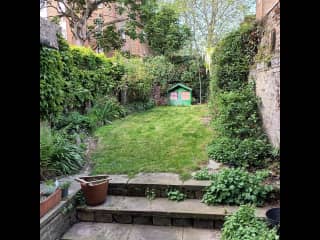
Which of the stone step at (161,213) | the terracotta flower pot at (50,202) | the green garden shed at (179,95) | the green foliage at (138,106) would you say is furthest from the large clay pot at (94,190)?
the green garden shed at (179,95)

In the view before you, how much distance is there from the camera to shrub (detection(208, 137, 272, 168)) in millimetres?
3682

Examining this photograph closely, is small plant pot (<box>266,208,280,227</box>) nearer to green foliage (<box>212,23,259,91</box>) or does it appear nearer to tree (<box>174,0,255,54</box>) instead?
green foliage (<box>212,23,259,91</box>)

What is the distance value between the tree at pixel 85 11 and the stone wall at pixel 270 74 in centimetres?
978

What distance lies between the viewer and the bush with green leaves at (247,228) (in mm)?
2186

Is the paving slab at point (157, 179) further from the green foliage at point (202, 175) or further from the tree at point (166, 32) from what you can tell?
the tree at point (166, 32)

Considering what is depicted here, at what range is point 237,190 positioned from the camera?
9.65 ft

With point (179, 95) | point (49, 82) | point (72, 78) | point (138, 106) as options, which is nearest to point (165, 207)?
point (49, 82)

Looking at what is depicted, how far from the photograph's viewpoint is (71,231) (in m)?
2.83

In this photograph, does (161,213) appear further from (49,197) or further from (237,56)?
(237,56)

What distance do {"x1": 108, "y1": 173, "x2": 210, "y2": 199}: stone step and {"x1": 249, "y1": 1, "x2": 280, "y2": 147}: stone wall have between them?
1.33m

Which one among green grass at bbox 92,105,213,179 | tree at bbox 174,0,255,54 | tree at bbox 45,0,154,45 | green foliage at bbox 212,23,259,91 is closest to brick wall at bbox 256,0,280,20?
green foliage at bbox 212,23,259,91

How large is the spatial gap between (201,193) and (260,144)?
1.33m
